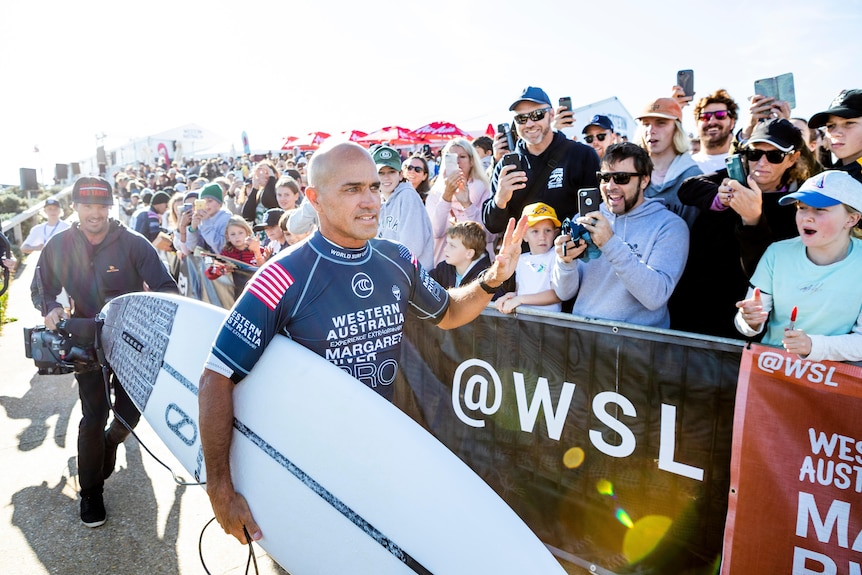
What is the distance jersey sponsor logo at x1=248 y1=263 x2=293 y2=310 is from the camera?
6.58 ft

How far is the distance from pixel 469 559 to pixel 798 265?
200cm

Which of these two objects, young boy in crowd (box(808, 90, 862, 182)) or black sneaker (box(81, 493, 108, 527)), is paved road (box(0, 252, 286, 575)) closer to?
Answer: black sneaker (box(81, 493, 108, 527))

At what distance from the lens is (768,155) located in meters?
2.83

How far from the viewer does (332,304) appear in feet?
6.98

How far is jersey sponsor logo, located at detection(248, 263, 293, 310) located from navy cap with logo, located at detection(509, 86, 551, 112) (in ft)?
8.47

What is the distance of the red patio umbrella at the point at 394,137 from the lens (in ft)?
59.1

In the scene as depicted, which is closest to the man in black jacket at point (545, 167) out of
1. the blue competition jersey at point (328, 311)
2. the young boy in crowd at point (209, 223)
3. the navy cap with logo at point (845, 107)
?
the navy cap with logo at point (845, 107)

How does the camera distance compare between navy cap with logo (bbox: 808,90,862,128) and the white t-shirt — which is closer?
navy cap with logo (bbox: 808,90,862,128)

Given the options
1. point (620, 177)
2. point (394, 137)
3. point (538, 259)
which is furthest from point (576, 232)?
point (394, 137)

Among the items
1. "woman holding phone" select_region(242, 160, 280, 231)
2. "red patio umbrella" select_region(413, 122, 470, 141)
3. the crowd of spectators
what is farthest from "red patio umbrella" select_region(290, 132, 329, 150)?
the crowd of spectators

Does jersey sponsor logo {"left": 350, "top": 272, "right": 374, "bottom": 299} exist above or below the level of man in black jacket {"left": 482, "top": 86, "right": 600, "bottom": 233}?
below

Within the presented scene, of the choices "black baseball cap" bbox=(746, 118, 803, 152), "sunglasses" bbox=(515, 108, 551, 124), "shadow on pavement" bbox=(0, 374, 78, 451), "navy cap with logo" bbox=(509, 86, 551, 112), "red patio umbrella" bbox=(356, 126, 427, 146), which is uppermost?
"red patio umbrella" bbox=(356, 126, 427, 146)

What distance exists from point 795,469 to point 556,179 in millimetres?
2335

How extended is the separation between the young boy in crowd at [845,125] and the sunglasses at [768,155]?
0.35 meters
